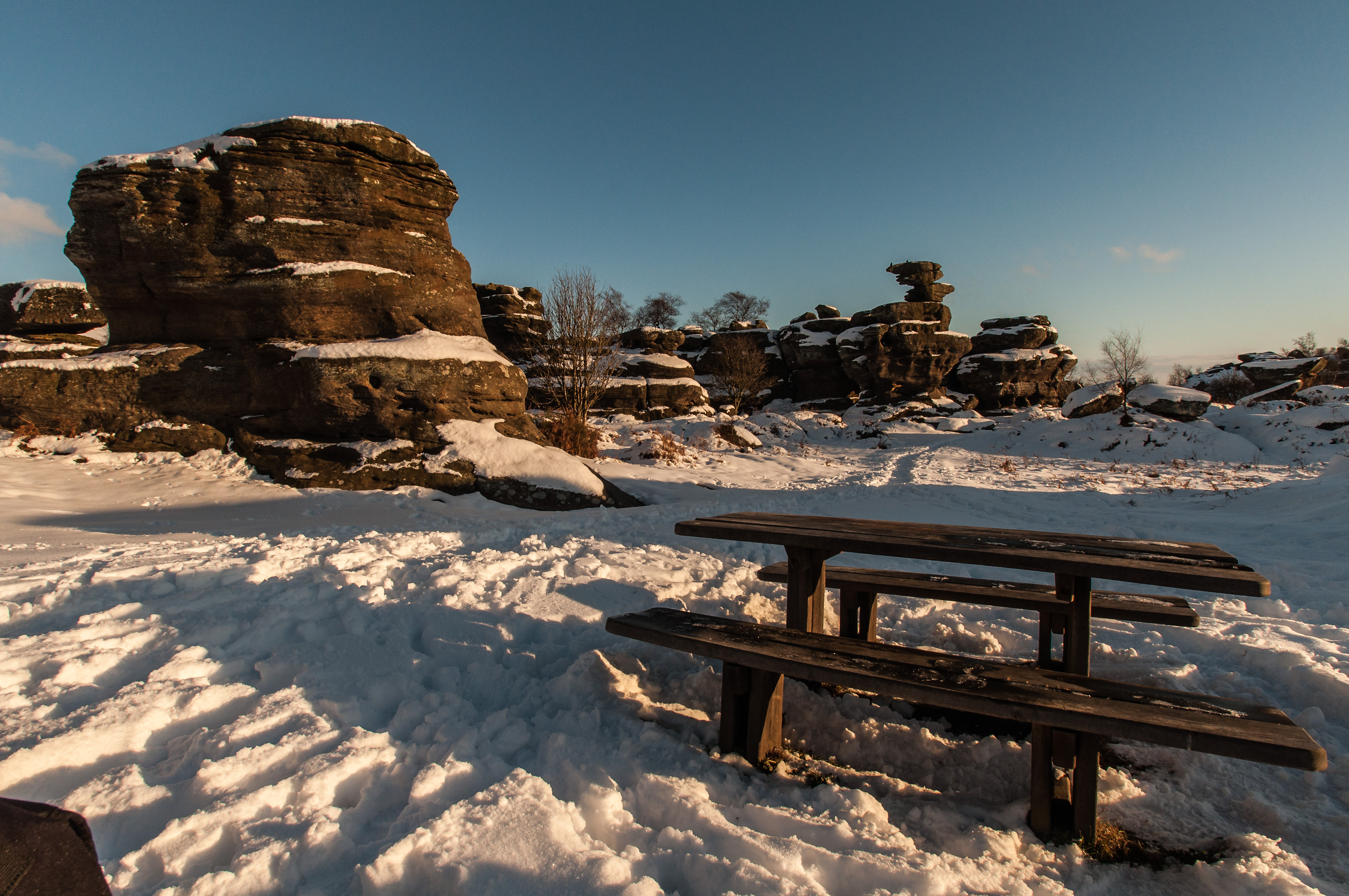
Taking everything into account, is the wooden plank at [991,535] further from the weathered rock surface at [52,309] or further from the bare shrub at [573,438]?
the weathered rock surface at [52,309]

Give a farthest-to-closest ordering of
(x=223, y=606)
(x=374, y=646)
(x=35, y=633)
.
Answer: (x=223, y=606), (x=374, y=646), (x=35, y=633)

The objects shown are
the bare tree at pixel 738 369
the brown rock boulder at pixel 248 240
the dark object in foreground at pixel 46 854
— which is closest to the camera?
the dark object in foreground at pixel 46 854

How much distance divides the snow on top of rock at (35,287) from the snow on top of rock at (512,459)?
8.89 m

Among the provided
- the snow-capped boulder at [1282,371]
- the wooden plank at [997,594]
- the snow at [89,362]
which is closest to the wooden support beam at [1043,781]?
the wooden plank at [997,594]

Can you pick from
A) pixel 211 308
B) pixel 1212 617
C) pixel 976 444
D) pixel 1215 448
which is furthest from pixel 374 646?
pixel 976 444

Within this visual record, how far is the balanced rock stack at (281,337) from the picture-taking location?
30.0ft

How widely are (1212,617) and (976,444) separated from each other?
20.9 metres

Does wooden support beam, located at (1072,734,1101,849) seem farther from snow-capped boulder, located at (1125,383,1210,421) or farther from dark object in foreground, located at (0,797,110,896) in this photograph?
snow-capped boulder, located at (1125,383,1210,421)

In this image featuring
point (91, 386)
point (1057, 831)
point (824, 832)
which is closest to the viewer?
point (824, 832)

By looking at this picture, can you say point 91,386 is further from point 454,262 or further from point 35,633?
point 35,633

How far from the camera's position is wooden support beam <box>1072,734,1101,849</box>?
2.17 meters

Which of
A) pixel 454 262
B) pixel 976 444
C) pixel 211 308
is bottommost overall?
pixel 976 444

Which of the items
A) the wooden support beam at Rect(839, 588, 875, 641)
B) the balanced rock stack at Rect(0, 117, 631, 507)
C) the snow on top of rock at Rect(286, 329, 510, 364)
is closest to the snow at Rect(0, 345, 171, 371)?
the balanced rock stack at Rect(0, 117, 631, 507)

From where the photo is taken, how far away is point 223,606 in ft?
11.4
